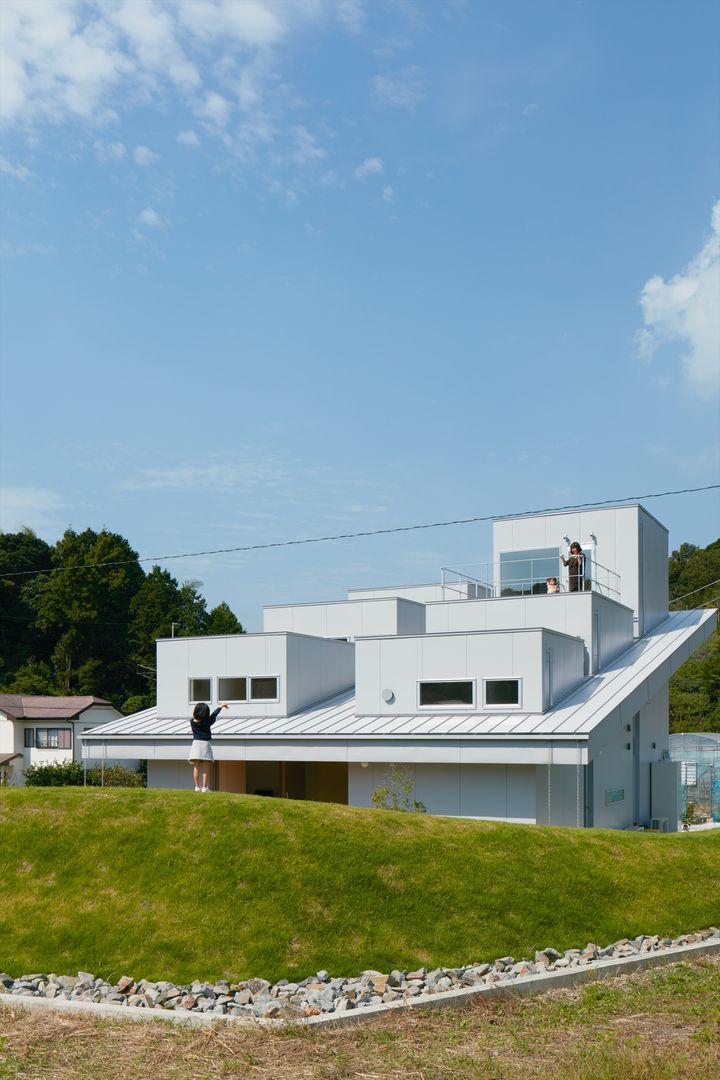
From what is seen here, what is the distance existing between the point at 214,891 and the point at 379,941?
2133 millimetres

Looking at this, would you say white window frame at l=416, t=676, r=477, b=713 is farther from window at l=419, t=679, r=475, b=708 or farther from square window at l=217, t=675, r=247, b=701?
square window at l=217, t=675, r=247, b=701

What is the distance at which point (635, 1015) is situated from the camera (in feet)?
33.0

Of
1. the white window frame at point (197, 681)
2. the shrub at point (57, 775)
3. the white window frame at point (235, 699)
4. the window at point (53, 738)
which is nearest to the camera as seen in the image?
the white window frame at point (235, 699)

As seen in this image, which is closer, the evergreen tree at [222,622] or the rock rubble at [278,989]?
the rock rubble at [278,989]

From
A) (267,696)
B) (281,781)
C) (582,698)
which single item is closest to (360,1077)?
(582,698)

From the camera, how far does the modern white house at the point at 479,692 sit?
76.3 ft

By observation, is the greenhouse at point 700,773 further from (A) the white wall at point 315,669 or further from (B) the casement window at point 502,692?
(A) the white wall at point 315,669

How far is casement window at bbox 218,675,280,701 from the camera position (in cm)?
2803

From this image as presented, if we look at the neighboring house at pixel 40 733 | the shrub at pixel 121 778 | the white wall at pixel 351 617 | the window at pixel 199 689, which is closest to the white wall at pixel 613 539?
the white wall at pixel 351 617

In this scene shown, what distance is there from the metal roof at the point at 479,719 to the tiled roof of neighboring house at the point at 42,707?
25399mm

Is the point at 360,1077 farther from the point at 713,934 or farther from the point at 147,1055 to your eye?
the point at 713,934

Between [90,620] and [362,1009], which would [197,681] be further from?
[90,620]

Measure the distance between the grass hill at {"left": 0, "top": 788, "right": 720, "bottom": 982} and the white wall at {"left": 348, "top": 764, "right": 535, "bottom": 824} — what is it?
7.39 metres

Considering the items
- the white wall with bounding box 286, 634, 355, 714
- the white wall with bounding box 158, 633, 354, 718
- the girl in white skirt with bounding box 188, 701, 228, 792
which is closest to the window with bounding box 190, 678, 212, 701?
the white wall with bounding box 158, 633, 354, 718
